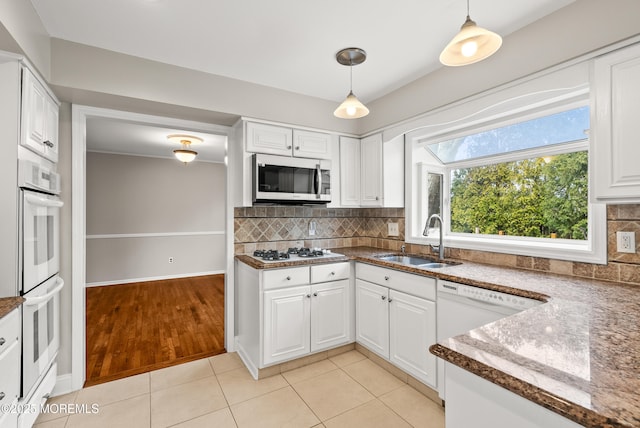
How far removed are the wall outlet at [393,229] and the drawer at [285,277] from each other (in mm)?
1135

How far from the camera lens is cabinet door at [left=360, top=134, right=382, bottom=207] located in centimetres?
304

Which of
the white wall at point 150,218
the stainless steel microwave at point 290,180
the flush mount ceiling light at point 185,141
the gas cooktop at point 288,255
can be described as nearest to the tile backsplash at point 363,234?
the gas cooktop at point 288,255

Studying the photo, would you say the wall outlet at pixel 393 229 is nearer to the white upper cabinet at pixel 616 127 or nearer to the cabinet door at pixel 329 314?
the cabinet door at pixel 329 314

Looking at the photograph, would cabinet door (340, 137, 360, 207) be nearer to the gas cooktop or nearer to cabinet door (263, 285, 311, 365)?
the gas cooktop

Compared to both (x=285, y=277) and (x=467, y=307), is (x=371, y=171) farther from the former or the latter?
(x=467, y=307)

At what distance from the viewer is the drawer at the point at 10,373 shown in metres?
1.33

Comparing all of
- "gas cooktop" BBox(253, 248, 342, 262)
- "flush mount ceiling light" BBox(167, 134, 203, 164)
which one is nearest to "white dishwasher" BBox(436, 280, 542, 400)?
"gas cooktop" BBox(253, 248, 342, 262)

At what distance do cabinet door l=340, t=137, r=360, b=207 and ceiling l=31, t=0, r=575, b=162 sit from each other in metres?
0.75

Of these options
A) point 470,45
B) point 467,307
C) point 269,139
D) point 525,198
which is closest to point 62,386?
point 269,139

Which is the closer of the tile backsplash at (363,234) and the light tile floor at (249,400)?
the tile backsplash at (363,234)

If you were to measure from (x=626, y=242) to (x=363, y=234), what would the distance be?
2.29 m

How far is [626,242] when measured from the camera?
165 centimetres

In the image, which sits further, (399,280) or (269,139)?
(269,139)

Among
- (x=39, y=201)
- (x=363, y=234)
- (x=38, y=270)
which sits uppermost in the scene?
(x=39, y=201)
